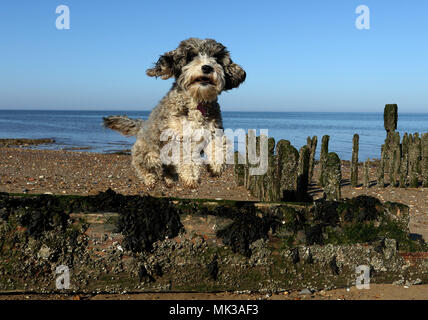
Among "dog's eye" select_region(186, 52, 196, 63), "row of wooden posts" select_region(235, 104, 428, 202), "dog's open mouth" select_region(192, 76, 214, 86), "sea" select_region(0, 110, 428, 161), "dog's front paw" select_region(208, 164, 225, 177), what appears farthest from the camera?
"sea" select_region(0, 110, 428, 161)

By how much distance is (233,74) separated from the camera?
14.7 feet

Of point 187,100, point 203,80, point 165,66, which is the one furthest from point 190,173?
point 165,66

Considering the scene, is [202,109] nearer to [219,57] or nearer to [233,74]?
[233,74]

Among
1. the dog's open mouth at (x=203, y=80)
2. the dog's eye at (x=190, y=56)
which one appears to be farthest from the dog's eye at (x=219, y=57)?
the dog's open mouth at (x=203, y=80)

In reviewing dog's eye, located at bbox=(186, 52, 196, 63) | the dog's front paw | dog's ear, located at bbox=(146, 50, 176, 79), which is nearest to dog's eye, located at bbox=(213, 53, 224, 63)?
dog's eye, located at bbox=(186, 52, 196, 63)

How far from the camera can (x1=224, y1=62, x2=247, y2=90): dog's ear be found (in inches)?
177

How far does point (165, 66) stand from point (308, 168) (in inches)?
136

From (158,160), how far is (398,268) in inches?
109

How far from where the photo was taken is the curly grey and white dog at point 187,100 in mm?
4051

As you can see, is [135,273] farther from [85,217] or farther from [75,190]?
[75,190]

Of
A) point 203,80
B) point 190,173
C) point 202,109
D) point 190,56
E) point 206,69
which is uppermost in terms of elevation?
point 190,56

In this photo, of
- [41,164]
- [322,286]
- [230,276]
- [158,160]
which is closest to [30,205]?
[158,160]

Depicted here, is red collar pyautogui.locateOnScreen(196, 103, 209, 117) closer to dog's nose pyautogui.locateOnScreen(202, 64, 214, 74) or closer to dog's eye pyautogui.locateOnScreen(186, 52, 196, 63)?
dog's nose pyautogui.locateOnScreen(202, 64, 214, 74)

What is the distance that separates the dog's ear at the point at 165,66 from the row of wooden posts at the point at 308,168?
8.31 ft
